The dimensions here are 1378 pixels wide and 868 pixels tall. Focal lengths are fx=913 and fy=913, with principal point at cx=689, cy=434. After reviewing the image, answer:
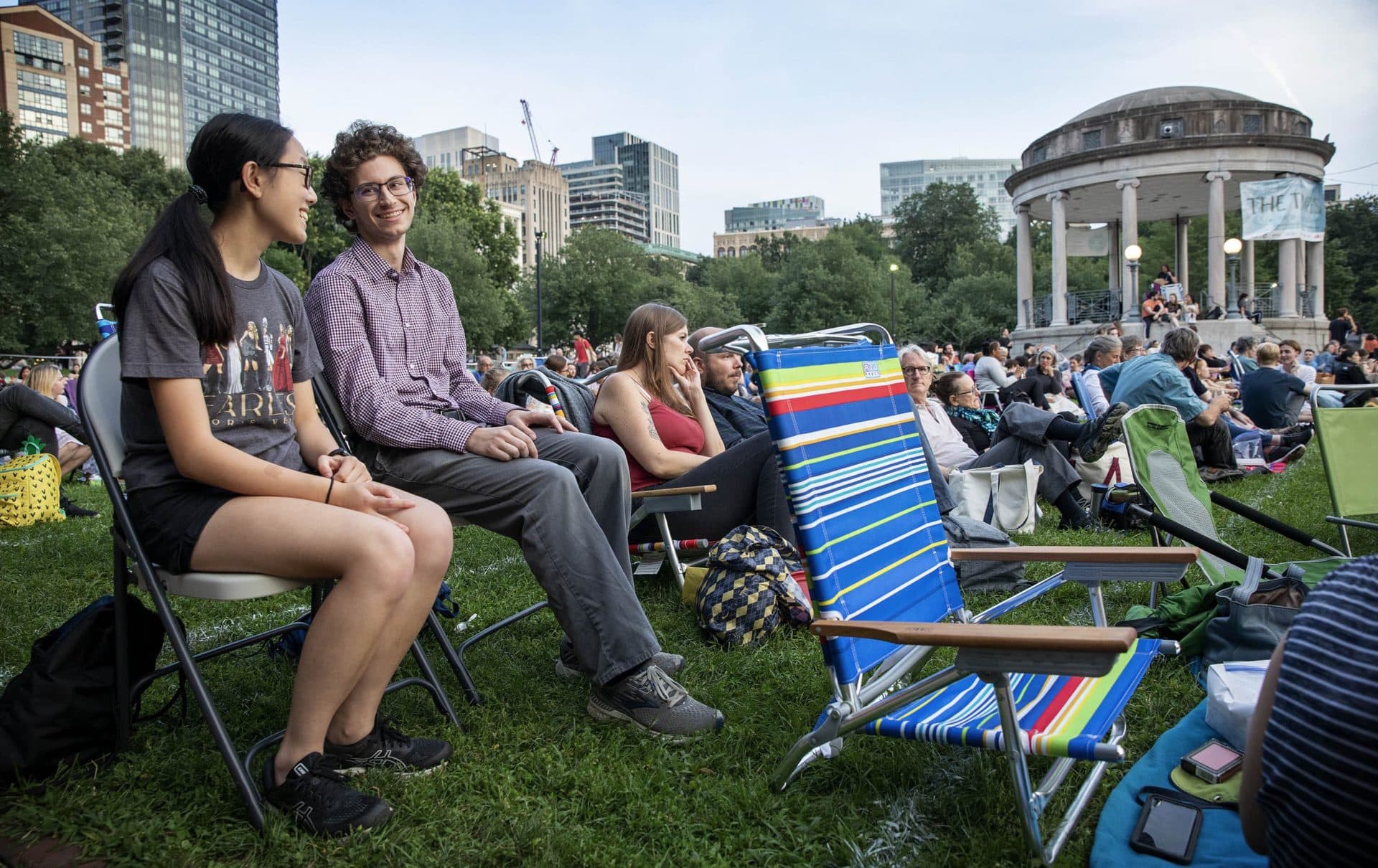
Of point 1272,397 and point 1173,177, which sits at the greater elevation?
point 1173,177

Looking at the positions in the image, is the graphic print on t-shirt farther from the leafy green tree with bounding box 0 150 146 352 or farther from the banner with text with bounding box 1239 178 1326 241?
the banner with text with bounding box 1239 178 1326 241

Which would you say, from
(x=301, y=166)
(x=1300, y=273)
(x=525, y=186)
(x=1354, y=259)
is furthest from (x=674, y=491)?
(x=525, y=186)

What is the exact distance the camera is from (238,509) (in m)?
2.33

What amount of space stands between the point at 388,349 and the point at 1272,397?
1047cm

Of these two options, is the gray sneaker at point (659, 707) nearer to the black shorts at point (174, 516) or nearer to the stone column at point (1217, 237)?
the black shorts at point (174, 516)

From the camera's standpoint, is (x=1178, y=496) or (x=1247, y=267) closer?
(x=1178, y=496)

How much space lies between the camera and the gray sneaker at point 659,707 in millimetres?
2830

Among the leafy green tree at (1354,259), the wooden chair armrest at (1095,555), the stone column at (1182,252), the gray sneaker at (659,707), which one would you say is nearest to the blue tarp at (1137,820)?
the wooden chair armrest at (1095,555)

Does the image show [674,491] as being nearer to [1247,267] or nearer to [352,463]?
[352,463]

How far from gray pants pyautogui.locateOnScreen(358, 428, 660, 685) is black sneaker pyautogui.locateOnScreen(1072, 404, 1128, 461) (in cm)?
408

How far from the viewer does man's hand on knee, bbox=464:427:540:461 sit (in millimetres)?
2969

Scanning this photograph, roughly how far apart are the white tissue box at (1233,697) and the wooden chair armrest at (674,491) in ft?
6.45

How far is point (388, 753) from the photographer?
8.43ft

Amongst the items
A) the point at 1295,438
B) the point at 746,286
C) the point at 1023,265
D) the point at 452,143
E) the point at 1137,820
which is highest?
the point at 452,143
